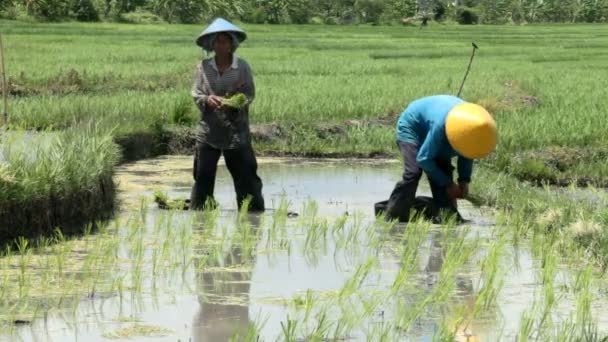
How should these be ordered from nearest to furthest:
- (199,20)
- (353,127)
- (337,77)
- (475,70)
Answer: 1. (353,127)
2. (337,77)
3. (475,70)
4. (199,20)

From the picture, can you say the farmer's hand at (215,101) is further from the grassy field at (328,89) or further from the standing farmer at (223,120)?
the grassy field at (328,89)

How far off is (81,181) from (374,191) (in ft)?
8.74

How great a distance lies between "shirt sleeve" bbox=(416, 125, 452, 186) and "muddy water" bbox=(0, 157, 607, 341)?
32 cm

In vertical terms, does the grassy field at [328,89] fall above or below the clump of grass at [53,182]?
below

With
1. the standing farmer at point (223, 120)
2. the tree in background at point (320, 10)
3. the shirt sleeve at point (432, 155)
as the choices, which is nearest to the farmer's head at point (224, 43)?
the standing farmer at point (223, 120)

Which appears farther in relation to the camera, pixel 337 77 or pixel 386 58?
pixel 386 58

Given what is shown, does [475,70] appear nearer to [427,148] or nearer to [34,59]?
[34,59]

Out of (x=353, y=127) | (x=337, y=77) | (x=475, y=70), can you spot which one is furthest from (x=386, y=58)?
(x=353, y=127)

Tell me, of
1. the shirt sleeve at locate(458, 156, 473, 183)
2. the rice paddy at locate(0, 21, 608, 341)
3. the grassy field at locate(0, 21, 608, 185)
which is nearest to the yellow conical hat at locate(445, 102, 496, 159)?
the shirt sleeve at locate(458, 156, 473, 183)

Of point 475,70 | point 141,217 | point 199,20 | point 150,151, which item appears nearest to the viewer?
point 141,217

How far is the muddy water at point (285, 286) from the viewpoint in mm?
4562

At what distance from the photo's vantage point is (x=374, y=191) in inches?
350

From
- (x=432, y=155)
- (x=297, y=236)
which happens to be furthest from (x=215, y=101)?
(x=432, y=155)

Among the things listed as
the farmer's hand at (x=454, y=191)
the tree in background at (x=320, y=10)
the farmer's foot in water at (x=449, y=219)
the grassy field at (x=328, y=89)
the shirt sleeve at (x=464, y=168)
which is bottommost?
the tree in background at (x=320, y=10)
